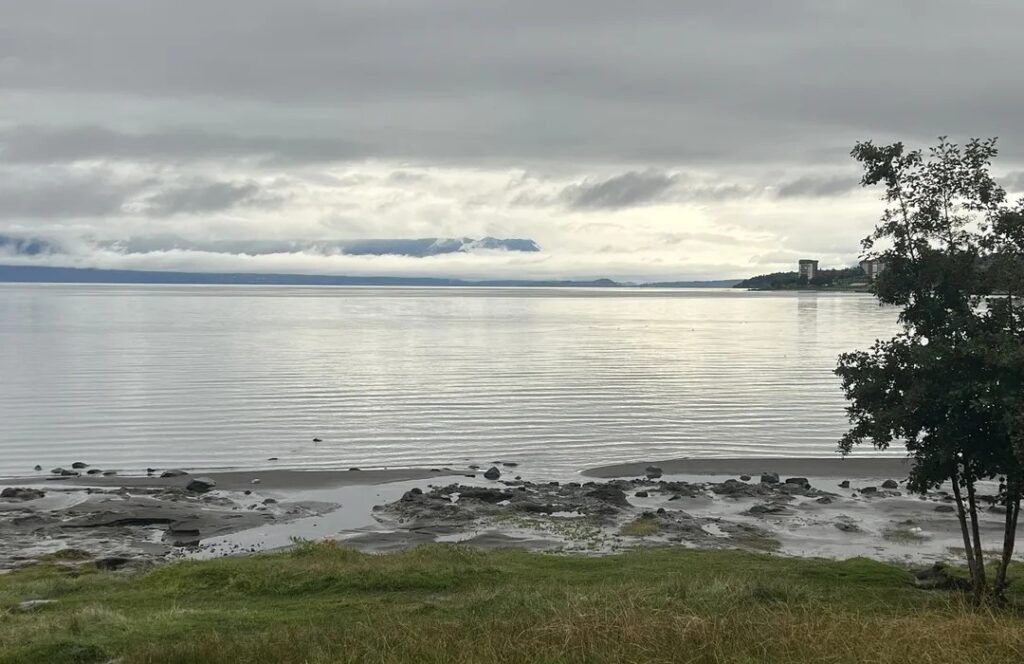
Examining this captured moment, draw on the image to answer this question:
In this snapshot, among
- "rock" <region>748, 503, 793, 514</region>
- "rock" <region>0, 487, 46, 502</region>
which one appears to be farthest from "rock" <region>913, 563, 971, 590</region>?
"rock" <region>0, 487, 46, 502</region>

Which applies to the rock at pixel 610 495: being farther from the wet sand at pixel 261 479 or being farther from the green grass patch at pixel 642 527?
the wet sand at pixel 261 479

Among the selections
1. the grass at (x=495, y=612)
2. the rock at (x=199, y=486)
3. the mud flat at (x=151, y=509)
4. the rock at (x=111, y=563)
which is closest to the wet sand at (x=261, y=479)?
the mud flat at (x=151, y=509)

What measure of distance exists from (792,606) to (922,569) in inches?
349

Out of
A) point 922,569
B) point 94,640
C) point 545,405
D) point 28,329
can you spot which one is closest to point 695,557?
point 922,569

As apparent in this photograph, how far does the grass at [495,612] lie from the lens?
11.0 meters

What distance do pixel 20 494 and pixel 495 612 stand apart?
23811 mm

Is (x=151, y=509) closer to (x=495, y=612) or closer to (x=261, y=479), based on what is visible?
(x=261, y=479)

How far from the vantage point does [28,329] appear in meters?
128

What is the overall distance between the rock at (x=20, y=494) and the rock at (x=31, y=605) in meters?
15.1

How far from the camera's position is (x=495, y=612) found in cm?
1473

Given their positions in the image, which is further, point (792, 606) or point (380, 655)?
point (792, 606)

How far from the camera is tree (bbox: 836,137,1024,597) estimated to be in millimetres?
16406

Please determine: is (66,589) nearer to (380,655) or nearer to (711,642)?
(380,655)

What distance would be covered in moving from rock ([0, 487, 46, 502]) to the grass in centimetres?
975
